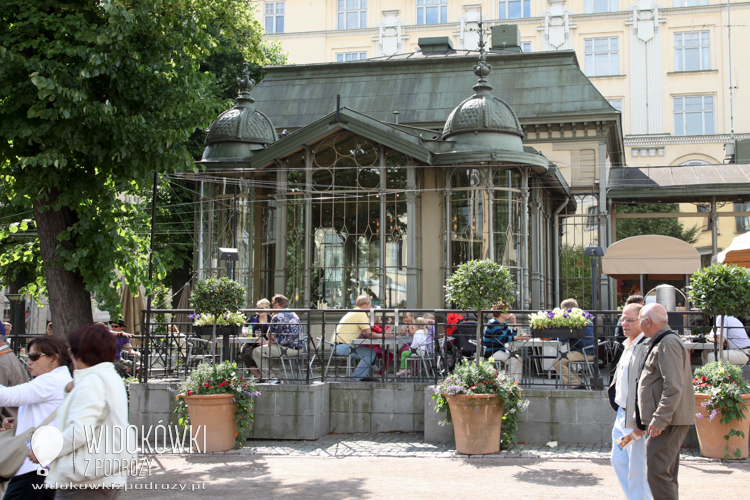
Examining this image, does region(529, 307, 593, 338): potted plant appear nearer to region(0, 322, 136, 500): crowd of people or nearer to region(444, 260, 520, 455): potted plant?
region(444, 260, 520, 455): potted plant

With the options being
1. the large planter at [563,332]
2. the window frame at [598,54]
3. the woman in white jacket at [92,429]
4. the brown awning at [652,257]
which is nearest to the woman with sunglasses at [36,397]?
the woman in white jacket at [92,429]

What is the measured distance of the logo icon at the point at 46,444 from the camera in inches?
177

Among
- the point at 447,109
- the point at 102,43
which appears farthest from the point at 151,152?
the point at 447,109

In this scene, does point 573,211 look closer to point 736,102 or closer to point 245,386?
point 245,386

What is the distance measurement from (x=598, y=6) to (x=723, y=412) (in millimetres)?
39882

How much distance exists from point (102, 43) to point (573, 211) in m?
15.5

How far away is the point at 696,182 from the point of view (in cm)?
2184

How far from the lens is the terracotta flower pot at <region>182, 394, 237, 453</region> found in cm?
1002

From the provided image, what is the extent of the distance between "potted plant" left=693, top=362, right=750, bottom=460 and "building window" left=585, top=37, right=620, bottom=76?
37420mm

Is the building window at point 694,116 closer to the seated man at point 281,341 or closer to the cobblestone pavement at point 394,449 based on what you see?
the cobblestone pavement at point 394,449

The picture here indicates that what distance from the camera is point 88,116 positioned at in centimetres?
948

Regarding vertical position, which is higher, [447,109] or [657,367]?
[447,109]

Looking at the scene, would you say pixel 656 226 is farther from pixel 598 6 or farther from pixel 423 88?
pixel 423 88

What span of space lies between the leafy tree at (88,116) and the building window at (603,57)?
37.0 m
